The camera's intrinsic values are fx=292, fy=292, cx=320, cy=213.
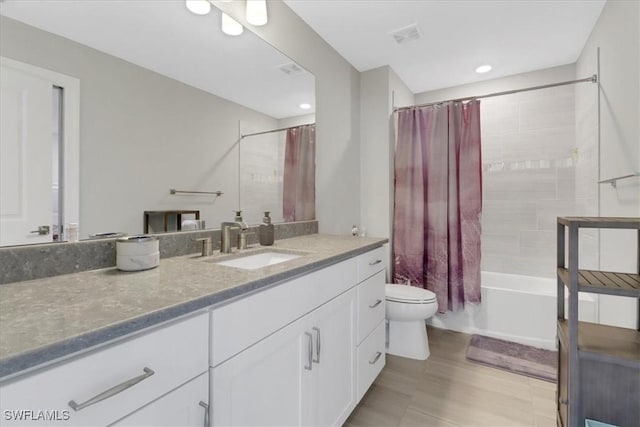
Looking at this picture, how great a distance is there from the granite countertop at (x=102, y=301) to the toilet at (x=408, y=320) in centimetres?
123

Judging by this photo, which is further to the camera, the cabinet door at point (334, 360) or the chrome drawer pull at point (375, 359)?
the chrome drawer pull at point (375, 359)

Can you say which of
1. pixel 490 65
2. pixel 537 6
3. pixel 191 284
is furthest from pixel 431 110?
pixel 191 284

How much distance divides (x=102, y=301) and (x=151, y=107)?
2.72 ft

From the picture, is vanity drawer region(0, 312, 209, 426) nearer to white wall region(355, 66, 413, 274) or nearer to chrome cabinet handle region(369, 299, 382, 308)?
chrome cabinet handle region(369, 299, 382, 308)

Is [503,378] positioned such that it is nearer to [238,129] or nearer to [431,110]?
[431,110]

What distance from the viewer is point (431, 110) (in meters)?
2.54

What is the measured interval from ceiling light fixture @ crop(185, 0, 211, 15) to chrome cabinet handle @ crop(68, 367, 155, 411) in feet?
4.74

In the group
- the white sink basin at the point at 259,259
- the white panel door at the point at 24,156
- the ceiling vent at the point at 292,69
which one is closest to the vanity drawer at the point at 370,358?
the white sink basin at the point at 259,259

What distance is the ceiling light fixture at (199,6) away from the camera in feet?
4.27

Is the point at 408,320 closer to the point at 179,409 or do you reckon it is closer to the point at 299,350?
the point at 299,350

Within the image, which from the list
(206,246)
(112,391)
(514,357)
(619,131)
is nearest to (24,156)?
(206,246)

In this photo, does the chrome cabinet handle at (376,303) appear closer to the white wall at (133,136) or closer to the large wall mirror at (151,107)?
the large wall mirror at (151,107)

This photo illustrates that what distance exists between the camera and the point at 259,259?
1.51 m

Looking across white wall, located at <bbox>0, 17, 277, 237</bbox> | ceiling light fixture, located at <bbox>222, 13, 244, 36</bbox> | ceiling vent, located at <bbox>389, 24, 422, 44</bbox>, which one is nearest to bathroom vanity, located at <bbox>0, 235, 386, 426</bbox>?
white wall, located at <bbox>0, 17, 277, 237</bbox>
